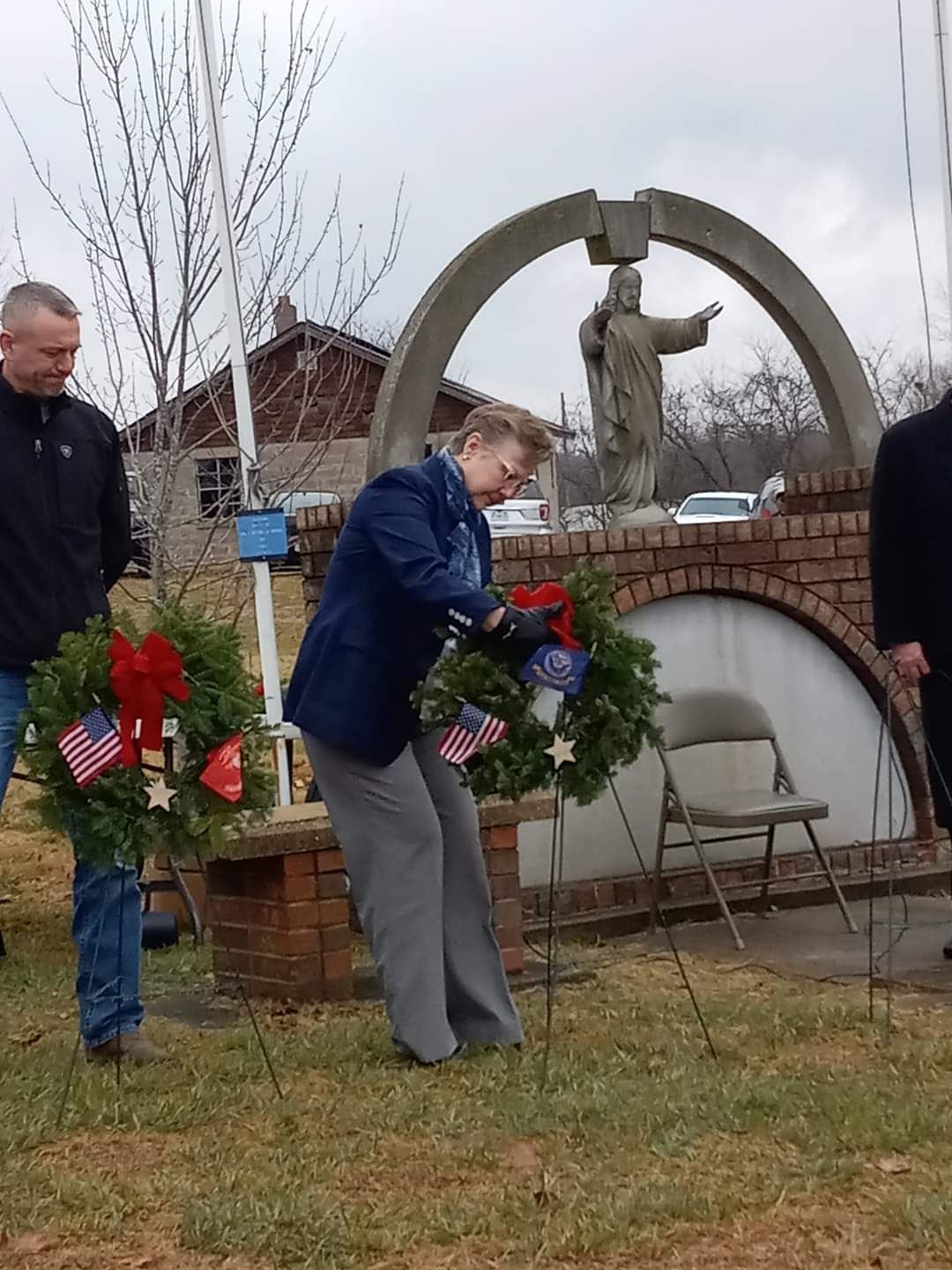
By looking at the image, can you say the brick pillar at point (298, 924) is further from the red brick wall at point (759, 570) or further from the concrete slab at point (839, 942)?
the red brick wall at point (759, 570)

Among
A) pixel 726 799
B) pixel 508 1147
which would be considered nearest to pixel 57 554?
pixel 508 1147

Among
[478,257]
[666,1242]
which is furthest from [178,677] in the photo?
[478,257]

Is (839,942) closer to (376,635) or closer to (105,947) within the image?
(376,635)

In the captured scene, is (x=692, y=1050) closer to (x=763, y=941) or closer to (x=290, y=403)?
(x=763, y=941)

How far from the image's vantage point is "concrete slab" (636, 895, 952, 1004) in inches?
239

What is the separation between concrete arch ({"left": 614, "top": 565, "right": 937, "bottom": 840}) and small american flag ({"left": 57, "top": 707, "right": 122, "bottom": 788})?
11.7 feet

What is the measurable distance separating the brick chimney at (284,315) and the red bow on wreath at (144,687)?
274 inches

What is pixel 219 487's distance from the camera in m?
12.3

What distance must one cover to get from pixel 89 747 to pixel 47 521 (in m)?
0.72

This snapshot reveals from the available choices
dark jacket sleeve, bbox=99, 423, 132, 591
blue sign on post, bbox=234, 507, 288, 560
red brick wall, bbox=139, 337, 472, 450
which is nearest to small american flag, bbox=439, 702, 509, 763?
dark jacket sleeve, bbox=99, 423, 132, 591

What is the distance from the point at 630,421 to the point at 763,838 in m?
2.00

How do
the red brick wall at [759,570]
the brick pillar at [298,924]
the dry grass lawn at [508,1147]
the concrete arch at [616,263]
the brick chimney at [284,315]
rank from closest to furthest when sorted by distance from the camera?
the dry grass lawn at [508,1147] < the brick pillar at [298,924] < the red brick wall at [759,570] < the concrete arch at [616,263] < the brick chimney at [284,315]

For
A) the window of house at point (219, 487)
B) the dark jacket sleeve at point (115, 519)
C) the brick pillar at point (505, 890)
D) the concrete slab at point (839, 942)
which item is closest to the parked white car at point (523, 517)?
the window of house at point (219, 487)

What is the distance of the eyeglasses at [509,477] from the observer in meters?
4.72
